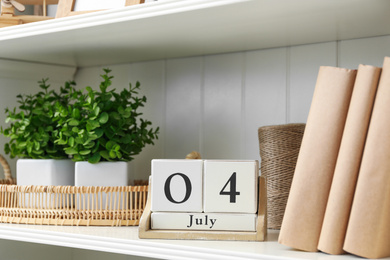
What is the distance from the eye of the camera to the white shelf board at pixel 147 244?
72 cm

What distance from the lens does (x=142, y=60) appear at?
1346 millimetres

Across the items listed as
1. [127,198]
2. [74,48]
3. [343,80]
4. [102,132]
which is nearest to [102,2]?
[74,48]

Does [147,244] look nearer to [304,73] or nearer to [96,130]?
[96,130]

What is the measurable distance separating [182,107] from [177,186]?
1.47 ft

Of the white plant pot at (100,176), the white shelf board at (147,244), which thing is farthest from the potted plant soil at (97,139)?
the white shelf board at (147,244)

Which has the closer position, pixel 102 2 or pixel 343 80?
pixel 343 80

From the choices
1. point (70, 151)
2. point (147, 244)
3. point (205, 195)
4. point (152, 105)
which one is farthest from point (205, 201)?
point (152, 105)

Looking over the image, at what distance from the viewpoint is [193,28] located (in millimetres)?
960

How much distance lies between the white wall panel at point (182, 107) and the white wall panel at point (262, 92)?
0.43 ft

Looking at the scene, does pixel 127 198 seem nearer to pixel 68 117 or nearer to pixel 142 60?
pixel 68 117

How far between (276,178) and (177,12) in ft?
1.12

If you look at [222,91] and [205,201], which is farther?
[222,91]

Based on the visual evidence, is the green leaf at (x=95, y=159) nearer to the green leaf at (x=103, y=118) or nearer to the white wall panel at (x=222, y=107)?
the green leaf at (x=103, y=118)

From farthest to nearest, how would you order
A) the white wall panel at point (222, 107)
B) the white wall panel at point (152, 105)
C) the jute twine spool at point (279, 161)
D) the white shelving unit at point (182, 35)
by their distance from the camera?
the white wall panel at point (152, 105)
the white wall panel at point (222, 107)
the jute twine spool at point (279, 161)
the white shelving unit at point (182, 35)
